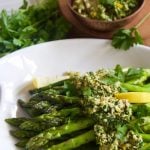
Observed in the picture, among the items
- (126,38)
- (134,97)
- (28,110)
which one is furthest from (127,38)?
(28,110)

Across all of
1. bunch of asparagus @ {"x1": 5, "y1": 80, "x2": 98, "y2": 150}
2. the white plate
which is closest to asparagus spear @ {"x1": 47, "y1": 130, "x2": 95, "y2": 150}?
bunch of asparagus @ {"x1": 5, "y1": 80, "x2": 98, "y2": 150}

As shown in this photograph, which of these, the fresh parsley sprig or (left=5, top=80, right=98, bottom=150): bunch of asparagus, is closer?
(left=5, top=80, right=98, bottom=150): bunch of asparagus

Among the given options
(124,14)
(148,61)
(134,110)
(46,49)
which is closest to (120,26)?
(124,14)

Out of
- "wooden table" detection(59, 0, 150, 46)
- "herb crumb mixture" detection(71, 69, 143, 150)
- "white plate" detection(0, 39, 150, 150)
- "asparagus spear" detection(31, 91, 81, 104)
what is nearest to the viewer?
"herb crumb mixture" detection(71, 69, 143, 150)

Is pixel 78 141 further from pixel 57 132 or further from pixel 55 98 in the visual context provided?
pixel 55 98

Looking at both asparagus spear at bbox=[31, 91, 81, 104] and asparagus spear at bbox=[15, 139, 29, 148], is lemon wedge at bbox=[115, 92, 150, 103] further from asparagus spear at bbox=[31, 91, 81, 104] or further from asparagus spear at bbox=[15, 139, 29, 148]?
asparagus spear at bbox=[15, 139, 29, 148]

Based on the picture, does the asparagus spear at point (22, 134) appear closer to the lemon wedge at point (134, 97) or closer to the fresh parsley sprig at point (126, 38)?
the lemon wedge at point (134, 97)

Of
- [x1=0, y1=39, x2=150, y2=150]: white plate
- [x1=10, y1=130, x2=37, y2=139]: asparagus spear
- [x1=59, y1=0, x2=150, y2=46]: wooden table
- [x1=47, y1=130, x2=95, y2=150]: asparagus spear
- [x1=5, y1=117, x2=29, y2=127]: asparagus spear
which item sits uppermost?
[x1=59, y1=0, x2=150, y2=46]: wooden table

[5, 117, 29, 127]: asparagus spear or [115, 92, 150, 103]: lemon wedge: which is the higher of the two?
[115, 92, 150, 103]: lemon wedge

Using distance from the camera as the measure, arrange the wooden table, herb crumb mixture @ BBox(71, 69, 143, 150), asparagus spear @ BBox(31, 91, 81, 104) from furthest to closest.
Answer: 1. the wooden table
2. asparagus spear @ BBox(31, 91, 81, 104)
3. herb crumb mixture @ BBox(71, 69, 143, 150)
